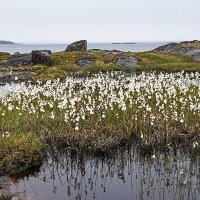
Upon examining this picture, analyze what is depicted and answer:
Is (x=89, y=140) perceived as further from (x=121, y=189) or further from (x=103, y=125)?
(x=121, y=189)

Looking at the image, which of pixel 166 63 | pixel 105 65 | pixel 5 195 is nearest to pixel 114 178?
pixel 5 195

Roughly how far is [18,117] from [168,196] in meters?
7.64

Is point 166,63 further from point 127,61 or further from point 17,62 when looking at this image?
point 17,62

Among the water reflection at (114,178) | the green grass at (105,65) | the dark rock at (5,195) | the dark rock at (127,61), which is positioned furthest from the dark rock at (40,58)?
the dark rock at (5,195)

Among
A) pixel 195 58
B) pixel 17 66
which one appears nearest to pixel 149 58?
pixel 195 58

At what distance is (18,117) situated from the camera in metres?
16.6

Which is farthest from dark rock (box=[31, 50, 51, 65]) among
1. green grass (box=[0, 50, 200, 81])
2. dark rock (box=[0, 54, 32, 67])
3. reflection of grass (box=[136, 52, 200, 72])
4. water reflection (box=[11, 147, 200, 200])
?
water reflection (box=[11, 147, 200, 200])

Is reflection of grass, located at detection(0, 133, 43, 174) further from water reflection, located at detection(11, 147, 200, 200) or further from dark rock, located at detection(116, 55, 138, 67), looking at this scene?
dark rock, located at detection(116, 55, 138, 67)

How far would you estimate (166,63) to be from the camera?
4653 centimetres

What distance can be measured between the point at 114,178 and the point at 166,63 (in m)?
35.2

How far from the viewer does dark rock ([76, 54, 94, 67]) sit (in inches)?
1845

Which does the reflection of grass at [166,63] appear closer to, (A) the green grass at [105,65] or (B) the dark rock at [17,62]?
(A) the green grass at [105,65]

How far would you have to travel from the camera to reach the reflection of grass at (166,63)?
43.4 meters

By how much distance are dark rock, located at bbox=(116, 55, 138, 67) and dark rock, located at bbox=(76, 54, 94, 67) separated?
3.22 m
